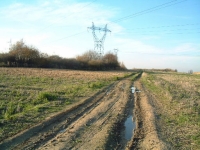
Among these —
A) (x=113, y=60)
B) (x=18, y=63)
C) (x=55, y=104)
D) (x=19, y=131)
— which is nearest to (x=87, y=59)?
(x=113, y=60)

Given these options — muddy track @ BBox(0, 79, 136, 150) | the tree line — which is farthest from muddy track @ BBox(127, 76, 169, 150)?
the tree line

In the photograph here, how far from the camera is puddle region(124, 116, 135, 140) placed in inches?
332

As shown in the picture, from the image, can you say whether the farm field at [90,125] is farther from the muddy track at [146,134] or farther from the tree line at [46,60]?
the tree line at [46,60]

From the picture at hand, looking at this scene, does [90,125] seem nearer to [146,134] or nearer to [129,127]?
[129,127]

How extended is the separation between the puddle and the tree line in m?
45.1

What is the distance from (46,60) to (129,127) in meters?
54.6

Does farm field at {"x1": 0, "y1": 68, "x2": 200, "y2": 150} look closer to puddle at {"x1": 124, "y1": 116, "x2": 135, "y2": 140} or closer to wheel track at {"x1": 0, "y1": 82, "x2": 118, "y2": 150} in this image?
wheel track at {"x1": 0, "y1": 82, "x2": 118, "y2": 150}

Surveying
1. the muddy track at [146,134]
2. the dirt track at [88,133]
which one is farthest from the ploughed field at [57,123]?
the muddy track at [146,134]

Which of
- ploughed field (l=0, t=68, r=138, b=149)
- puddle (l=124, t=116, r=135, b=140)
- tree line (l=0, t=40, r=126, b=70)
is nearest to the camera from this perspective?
ploughed field (l=0, t=68, r=138, b=149)

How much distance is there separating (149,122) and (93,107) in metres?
3.94

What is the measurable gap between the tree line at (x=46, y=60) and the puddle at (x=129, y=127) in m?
45.1

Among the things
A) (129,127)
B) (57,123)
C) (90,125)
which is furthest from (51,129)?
(129,127)

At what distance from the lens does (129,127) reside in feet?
31.4

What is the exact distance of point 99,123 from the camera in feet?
31.9
